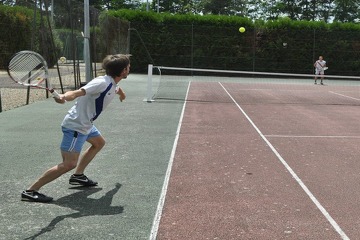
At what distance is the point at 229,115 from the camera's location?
1114 cm

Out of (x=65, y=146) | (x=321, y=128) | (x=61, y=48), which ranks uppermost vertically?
(x=61, y=48)

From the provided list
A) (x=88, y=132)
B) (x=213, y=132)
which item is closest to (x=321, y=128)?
(x=213, y=132)

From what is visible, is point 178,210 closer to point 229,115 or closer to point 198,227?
point 198,227

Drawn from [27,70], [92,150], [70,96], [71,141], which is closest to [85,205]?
[71,141]

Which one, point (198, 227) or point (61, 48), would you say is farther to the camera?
point (61, 48)

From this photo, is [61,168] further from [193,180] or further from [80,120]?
[193,180]

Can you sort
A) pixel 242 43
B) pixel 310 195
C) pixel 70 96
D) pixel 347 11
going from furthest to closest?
pixel 347 11 → pixel 242 43 → pixel 310 195 → pixel 70 96

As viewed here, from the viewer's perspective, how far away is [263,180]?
537 cm

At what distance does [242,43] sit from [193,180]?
26994mm

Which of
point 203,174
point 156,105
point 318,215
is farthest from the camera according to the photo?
point 156,105

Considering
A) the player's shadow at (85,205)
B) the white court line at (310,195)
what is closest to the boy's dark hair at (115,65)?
the player's shadow at (85,205)

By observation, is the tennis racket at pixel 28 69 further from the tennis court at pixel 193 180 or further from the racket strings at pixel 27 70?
the tennis court at pixel 193 180

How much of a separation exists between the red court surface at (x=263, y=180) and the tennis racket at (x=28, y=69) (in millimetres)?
1795

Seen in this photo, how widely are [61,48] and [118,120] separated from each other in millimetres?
6794
